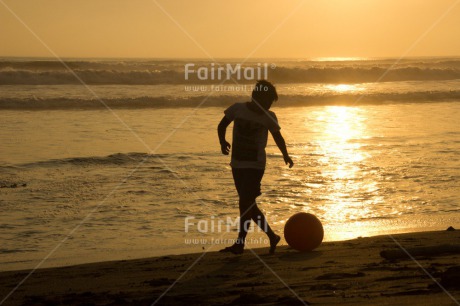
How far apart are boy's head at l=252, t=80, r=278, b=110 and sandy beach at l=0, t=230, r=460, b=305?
62.8 inches

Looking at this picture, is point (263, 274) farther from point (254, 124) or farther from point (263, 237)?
point (263, 237)

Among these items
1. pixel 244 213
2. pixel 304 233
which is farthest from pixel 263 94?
pixel 304 233

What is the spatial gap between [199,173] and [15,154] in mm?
4566

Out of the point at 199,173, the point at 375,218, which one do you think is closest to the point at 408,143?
the point at 199,173

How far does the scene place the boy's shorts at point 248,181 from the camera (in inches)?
312

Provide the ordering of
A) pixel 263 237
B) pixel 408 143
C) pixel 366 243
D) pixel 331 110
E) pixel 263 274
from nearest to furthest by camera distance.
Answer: pixel 263 274 → pixel 366 243 → pixel 263 237 → pixel 408 143 → pixel 331 110

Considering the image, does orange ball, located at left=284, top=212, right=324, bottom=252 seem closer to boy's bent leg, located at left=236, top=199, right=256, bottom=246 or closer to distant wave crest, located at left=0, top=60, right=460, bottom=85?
boy's bent leg, located at left=236, top=199, right=256, bottom=246

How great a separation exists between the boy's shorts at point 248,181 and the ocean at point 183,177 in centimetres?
122

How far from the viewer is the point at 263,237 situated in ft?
30.9

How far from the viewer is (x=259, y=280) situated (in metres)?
6.60

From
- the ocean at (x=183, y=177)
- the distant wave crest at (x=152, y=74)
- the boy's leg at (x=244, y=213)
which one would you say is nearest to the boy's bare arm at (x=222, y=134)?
the boy's leg at (x=244, y=213)

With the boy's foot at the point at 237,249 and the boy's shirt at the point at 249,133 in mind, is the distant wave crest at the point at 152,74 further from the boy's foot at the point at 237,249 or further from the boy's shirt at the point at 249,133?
the boy's shirt at the point at 249,133

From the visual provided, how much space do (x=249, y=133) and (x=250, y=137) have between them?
42mm

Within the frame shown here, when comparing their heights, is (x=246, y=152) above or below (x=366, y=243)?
above
